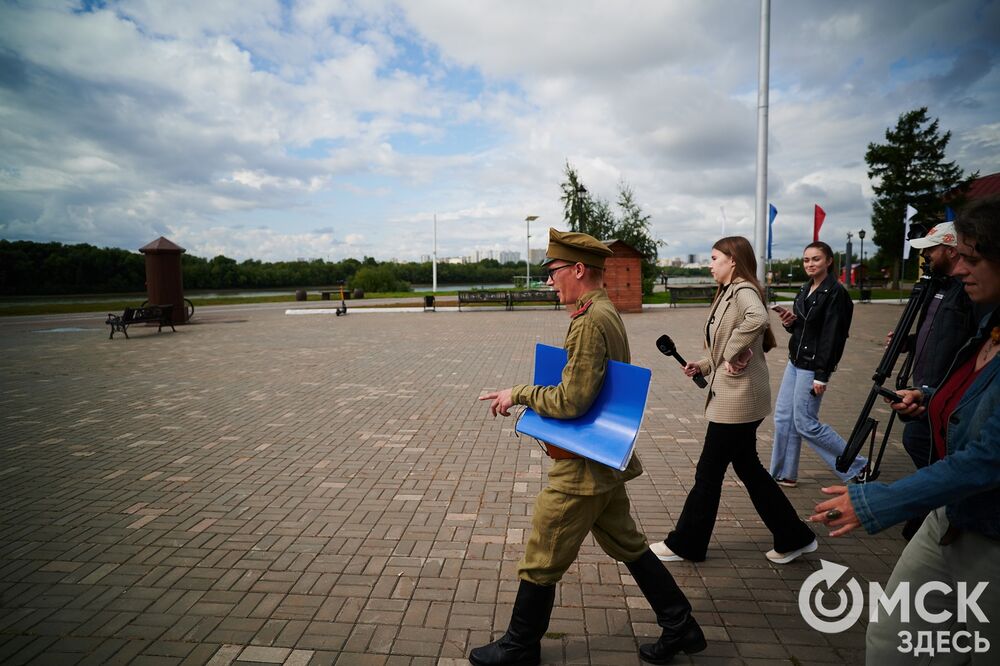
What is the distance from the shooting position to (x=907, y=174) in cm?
4378

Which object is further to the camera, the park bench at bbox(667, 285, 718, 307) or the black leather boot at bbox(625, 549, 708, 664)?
the park bench at bbox(667, 285, 718, 307)

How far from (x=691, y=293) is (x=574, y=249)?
28407 millimetres

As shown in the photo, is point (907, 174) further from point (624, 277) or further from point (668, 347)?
point (668, 347)

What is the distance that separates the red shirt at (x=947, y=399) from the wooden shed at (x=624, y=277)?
21.3 meters

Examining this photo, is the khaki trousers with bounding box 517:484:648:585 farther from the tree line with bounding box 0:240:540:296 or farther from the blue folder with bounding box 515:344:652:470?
the tree line with bounding box 0:240:540:296

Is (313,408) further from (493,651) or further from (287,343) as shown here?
(287,343)

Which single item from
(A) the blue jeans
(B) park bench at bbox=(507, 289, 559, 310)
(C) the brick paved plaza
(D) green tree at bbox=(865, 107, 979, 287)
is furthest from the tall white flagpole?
(D) green tree at bbox=(865, 107, 979, 287)

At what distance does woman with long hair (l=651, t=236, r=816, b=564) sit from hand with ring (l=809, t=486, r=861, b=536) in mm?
1566

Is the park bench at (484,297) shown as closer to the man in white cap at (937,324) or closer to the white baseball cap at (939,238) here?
the man in white cap at (937,324)

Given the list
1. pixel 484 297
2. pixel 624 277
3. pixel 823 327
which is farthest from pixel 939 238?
pixel 484 297

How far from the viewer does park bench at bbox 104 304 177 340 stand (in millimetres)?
16156

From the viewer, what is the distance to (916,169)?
43.5 m

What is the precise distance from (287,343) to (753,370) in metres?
13.4

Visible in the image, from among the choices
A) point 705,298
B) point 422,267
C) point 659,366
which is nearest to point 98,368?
point 659,366
